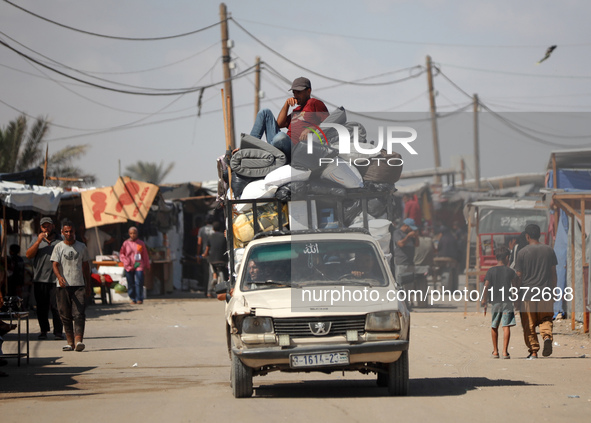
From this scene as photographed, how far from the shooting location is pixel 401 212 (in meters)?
31.1

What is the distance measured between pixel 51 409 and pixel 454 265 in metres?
18.1

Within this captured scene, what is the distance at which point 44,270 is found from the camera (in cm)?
1491

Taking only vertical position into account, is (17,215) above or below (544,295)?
above

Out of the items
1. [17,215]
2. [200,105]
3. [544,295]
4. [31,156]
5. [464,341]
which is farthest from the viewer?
[31,156]

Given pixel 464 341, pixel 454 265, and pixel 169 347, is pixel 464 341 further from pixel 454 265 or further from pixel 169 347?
pixel 454 265

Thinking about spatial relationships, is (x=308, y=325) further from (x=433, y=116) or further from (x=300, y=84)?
(x=433, y=116)

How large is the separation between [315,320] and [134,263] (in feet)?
49.5

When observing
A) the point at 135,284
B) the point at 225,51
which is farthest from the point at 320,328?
the point at 225,51

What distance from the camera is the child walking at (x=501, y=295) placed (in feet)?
39.5

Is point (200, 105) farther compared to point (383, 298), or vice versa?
point (200, 105)

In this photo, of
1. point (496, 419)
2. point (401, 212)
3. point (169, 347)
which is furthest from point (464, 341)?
point (401, 212)

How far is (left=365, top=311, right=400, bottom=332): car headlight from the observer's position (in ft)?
27.0

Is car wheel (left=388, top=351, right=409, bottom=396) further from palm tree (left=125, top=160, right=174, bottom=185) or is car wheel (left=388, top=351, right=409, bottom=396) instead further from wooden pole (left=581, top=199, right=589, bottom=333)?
palm tree (left=125, top=160, right=174, bottom=185)

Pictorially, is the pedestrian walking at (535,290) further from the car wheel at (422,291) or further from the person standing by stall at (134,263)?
the person standing by stall at (134,263)
